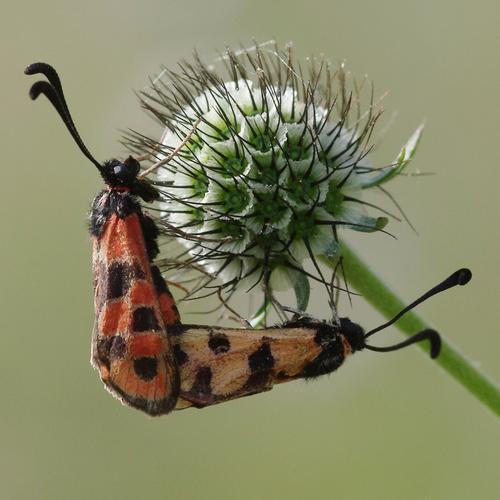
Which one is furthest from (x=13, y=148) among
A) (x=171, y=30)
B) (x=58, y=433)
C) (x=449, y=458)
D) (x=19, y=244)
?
(x=449, y=458)

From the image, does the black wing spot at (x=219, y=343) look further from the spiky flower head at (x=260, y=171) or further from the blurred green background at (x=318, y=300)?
the blurred green background at (x=318, y=300)

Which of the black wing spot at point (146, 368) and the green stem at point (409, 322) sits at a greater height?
the black wing spot at point (146, 368)

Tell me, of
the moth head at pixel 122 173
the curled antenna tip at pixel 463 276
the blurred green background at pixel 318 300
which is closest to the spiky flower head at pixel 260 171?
the moth head at pixel 122 173

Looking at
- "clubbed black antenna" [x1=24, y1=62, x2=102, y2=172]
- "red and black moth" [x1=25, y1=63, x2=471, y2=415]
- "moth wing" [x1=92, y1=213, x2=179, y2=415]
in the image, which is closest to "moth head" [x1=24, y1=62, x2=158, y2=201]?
"clubbed black antenna" [x1=24, y1=62, x2=102, y2=172]

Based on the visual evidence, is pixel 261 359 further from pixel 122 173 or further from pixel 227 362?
pixel 122 173

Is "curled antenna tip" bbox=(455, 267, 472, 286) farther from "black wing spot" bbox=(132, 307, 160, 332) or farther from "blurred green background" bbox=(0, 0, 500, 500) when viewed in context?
"blurred green background" bbox=(0, 0, 500, 500)
